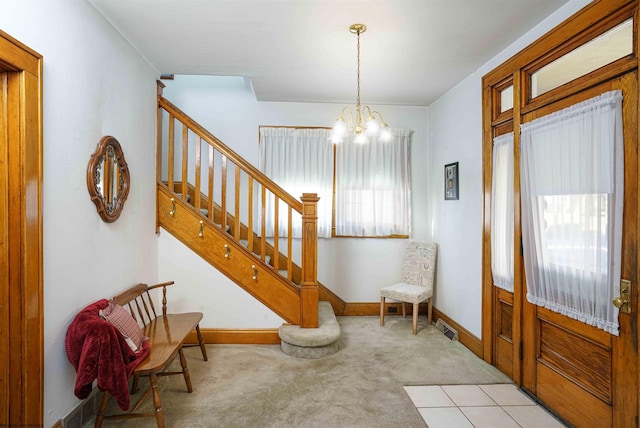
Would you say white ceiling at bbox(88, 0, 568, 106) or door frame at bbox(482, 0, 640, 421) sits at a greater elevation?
white ceiling at bbox(88, 0, 568, 106)

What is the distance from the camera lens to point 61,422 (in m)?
2.12

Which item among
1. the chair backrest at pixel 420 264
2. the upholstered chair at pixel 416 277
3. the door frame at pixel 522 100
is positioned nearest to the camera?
the door frame at pixel 522 100

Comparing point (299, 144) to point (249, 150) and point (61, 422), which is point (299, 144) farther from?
point (61, 422)

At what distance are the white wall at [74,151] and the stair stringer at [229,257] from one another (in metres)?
0.51

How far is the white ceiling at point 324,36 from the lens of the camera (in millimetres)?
2441

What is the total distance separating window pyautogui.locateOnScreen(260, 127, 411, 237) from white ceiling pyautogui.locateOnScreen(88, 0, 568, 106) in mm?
819

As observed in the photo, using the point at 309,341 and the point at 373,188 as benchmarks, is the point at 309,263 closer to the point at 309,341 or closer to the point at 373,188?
the point at 309,341

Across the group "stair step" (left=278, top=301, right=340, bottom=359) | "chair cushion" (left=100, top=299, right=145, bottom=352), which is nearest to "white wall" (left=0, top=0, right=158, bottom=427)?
"chair cushion" (left=100, top=299, right=145, bottom=352)

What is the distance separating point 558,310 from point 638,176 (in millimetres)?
993

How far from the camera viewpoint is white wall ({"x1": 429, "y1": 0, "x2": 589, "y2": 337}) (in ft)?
11.4

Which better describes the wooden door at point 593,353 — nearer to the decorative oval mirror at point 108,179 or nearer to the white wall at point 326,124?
the white wall at point 326,124

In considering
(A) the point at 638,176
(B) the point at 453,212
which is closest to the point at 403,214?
(B) the point at 453,212

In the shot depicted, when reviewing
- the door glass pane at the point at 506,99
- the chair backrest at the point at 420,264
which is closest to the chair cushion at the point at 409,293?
the chair backrest at the point at 420,264

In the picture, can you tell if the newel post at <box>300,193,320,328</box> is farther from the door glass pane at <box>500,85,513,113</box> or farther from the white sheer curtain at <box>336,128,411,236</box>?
the door glass pane at <box>500,85,513,113</box>
